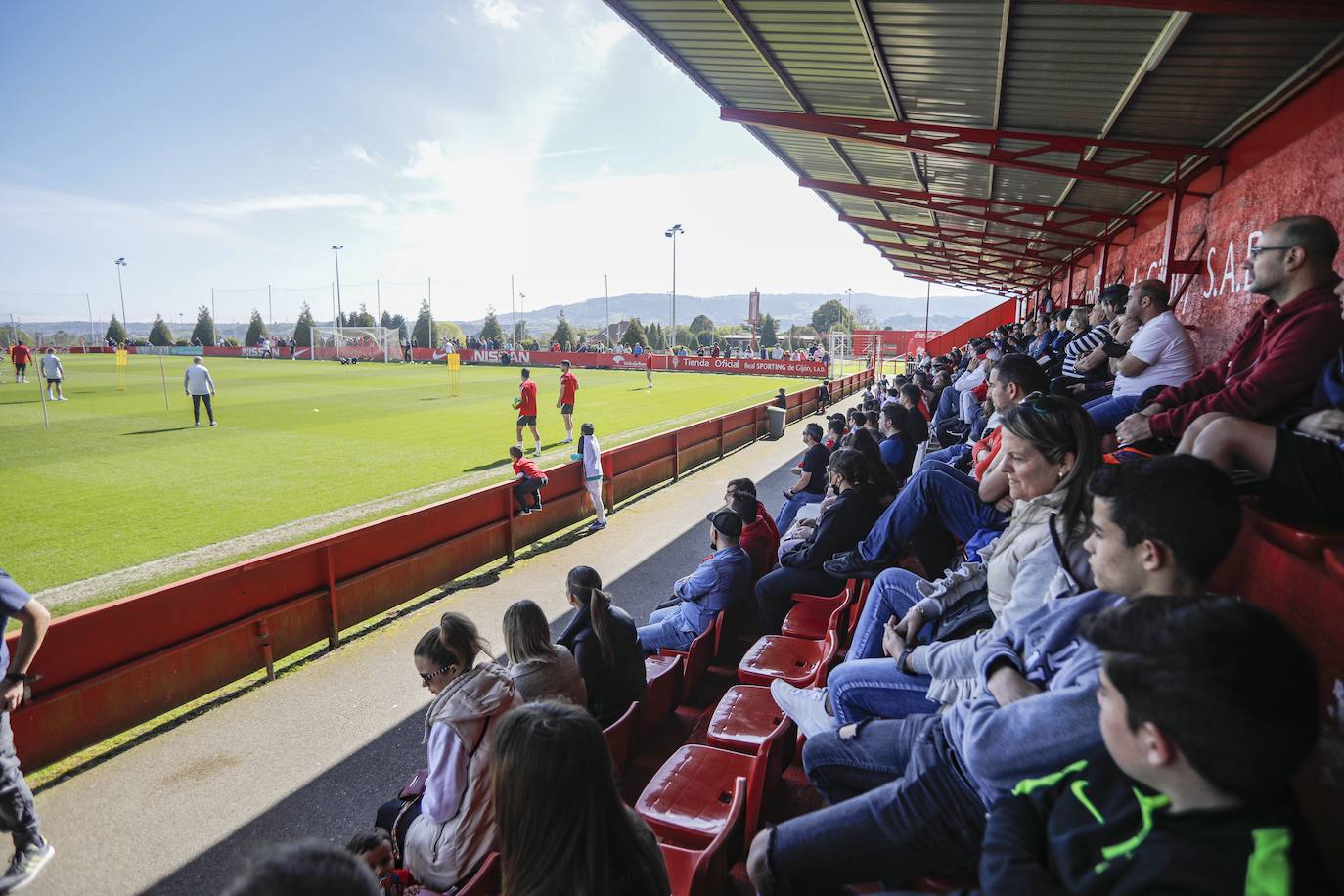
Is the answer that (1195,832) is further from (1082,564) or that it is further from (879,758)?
(879,758)

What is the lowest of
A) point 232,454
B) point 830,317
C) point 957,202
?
point 232,454

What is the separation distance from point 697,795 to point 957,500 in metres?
2.13

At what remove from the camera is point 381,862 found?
2547mm

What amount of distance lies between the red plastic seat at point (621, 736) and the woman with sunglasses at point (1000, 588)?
802mm

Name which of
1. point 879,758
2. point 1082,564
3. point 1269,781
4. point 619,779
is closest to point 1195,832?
point 1269,781

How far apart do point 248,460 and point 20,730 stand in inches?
423

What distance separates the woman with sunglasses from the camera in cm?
237

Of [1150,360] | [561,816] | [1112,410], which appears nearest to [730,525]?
[1112,410]

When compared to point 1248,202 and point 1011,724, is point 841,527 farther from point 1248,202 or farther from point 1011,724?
point 1248,202

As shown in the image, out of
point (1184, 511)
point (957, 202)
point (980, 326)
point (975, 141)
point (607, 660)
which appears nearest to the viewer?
point (1184, 511)

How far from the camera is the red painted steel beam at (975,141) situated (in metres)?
8.56

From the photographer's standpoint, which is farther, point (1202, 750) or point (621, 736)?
point (621, 736)

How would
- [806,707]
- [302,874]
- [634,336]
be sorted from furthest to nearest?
1. [634,336]
2. [806,707]
3. [302,874]

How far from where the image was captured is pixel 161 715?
5.10m
